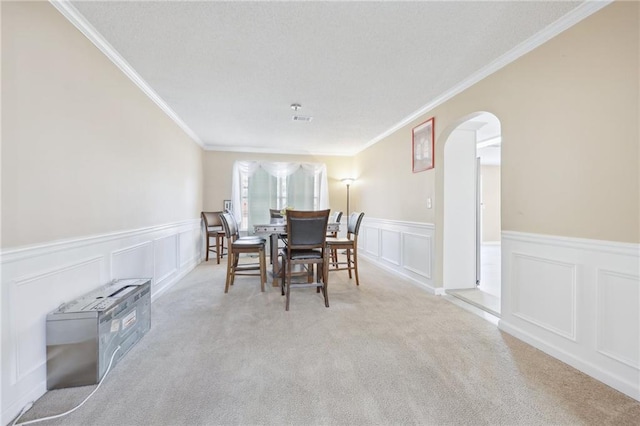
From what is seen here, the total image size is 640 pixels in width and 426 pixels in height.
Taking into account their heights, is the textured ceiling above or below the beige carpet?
above

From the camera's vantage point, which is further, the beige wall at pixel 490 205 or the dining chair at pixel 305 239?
the beige wall at pixel 490 205

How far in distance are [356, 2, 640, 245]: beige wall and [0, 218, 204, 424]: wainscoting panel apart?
11.0ft

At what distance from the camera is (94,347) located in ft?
5.18

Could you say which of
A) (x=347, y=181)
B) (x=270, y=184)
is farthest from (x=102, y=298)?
(x=347, y=181)

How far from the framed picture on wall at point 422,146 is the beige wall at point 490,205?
4.96 m

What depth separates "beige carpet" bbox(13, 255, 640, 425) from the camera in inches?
53.5

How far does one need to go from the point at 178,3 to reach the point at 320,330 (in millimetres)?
2583

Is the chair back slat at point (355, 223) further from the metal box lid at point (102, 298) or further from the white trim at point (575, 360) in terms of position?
the metal box lid at point (102, 298)

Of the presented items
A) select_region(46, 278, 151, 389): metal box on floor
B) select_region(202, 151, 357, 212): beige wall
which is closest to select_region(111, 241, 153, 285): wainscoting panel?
select_region(46, 278, 151, 389): metal box on floor

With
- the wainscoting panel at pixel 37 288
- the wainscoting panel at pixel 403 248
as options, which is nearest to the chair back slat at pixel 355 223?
the wainscoting panel at pixel 403 248

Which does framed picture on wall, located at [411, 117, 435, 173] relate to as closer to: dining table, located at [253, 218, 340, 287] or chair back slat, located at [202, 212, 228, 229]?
dining table, located at [253, 218, 340, 287]

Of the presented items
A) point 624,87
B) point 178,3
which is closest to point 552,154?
point 624,87

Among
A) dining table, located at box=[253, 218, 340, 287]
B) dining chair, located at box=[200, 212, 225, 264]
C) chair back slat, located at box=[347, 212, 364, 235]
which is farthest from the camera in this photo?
dining chair, located at box=[200, 212, 225, 264]

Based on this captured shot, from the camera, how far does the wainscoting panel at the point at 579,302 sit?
1.53 meters
